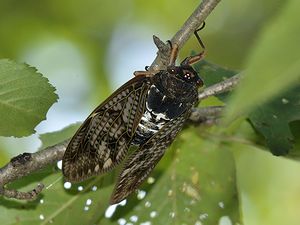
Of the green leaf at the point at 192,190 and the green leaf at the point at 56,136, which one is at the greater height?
the green leaf at the point at 56,136

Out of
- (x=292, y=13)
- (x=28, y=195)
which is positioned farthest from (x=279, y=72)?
(x=28, y=195)

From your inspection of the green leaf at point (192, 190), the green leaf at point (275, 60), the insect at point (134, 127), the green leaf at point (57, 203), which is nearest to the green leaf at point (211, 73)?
the insect at point (134, 127)

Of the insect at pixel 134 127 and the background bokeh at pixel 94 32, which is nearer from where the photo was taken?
the insect at pixel 134 127

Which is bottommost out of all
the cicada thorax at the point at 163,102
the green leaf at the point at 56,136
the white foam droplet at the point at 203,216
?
the white foam droplet at the point at 203,216

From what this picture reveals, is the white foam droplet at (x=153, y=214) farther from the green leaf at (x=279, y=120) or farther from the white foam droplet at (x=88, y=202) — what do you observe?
the green leaf at (x=279, y=120)

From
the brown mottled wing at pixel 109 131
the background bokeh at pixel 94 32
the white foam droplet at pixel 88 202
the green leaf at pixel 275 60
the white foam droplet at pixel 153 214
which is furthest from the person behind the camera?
the background bokeh at pixel 94 32
